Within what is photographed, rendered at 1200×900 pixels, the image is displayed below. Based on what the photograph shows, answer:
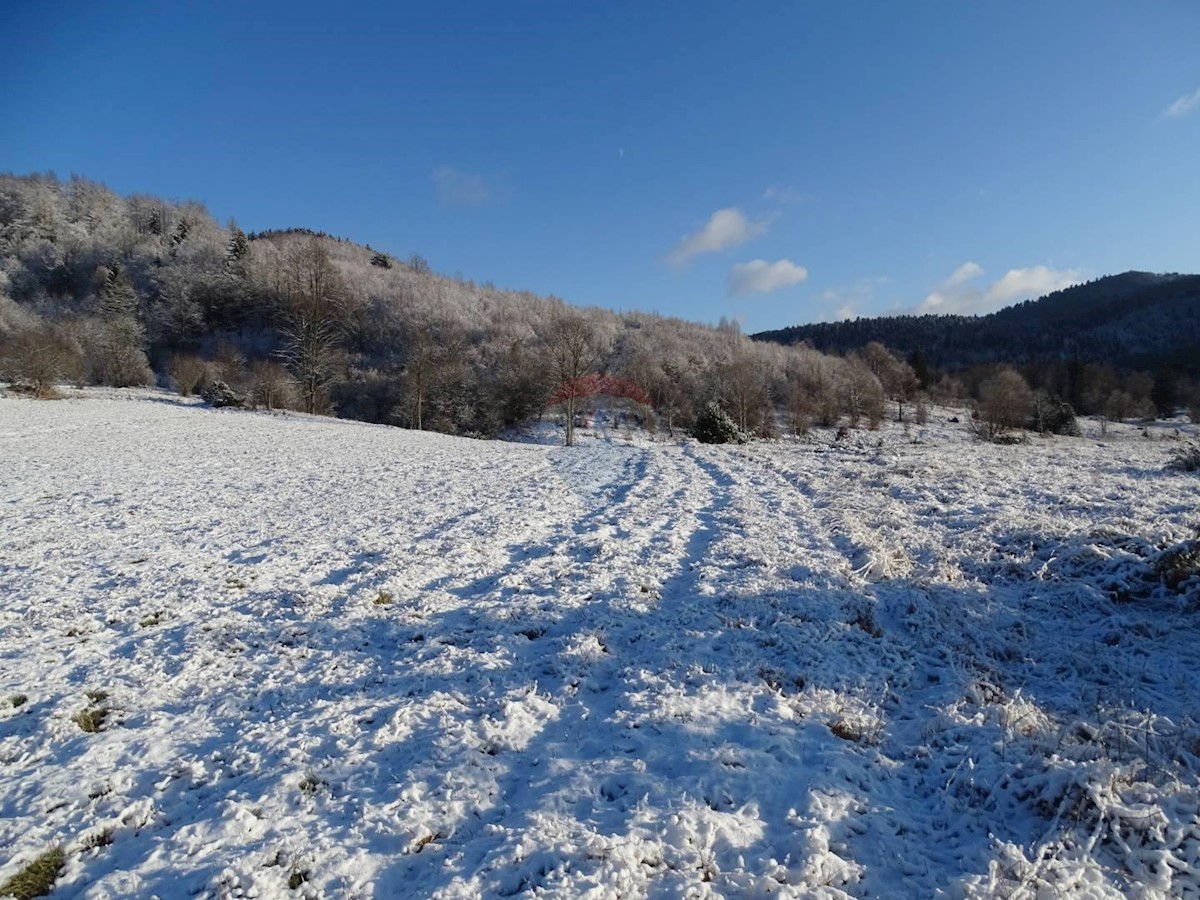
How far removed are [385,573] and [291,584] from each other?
1.36 m

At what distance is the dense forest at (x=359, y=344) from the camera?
43.7 metres

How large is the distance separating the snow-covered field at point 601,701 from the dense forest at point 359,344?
26312mm

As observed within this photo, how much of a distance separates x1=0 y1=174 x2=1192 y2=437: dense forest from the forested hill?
4313cm

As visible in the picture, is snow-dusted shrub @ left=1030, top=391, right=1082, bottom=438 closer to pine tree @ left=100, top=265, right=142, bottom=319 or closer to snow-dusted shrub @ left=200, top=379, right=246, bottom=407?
snow-dusted shrub @ left=200, top=379, right=246, bottom=407

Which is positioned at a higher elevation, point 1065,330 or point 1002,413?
point 1065,330

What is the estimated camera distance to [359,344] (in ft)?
257

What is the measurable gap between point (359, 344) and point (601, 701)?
8256cm

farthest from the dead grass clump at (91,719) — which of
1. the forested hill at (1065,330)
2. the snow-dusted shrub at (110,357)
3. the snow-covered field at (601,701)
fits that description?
the forested hill at (1065,330)

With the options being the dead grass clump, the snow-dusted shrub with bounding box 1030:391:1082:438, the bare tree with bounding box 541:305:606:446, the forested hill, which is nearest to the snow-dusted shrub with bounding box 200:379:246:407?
the bare tree with bounding box 541:305:606:446

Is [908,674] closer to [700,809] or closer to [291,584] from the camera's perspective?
[700,809]

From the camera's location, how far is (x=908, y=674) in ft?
19.8

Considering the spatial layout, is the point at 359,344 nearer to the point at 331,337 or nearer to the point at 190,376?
the point at 190,376

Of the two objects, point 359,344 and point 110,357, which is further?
point 359,344

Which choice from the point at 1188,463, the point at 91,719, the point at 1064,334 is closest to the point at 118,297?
the point at 91,719
